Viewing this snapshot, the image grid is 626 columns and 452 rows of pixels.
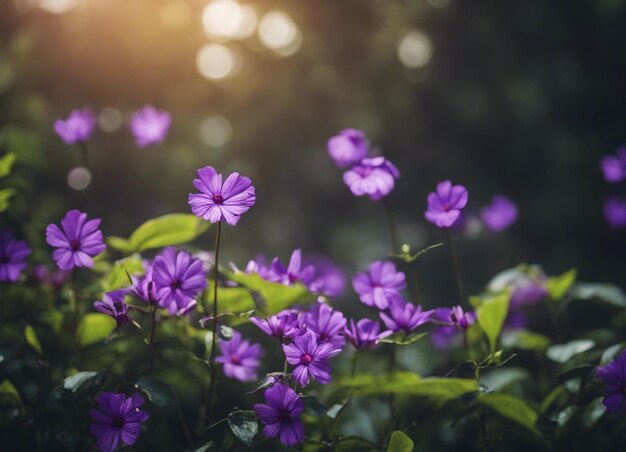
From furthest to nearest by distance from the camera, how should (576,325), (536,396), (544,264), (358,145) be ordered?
(544,264)
(576,325)
(536,396)
(358,145)

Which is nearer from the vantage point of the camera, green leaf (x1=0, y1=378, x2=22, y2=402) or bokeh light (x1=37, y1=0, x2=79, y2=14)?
green leaf (x1=0, y1=378, x2=22, y2=402)

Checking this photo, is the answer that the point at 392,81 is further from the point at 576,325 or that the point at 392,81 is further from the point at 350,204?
the point at 576,325

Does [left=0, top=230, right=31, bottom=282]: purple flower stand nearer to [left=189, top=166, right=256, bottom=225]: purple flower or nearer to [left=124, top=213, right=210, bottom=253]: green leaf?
[left=124, top=213, right=210, bottom=253]: green leaf

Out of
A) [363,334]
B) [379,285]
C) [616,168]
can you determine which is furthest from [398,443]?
[616,168]

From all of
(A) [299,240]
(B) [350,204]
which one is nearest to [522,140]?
(B) [350,204]

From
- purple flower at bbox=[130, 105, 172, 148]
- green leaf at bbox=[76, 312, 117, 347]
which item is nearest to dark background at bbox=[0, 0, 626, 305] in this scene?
purple flower at bbox=[130, 105, 172, 148]

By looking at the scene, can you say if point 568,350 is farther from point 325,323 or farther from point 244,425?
point 244,425

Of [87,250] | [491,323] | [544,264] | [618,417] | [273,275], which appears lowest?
[544,264]

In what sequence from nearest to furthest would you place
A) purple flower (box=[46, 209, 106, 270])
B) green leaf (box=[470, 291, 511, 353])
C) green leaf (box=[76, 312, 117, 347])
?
purple flower (box=[46, 209, 106, 270])
green leaf (box=[470, 291, 511, 353])
green leaf (box=[76, 312, 117, 347])
